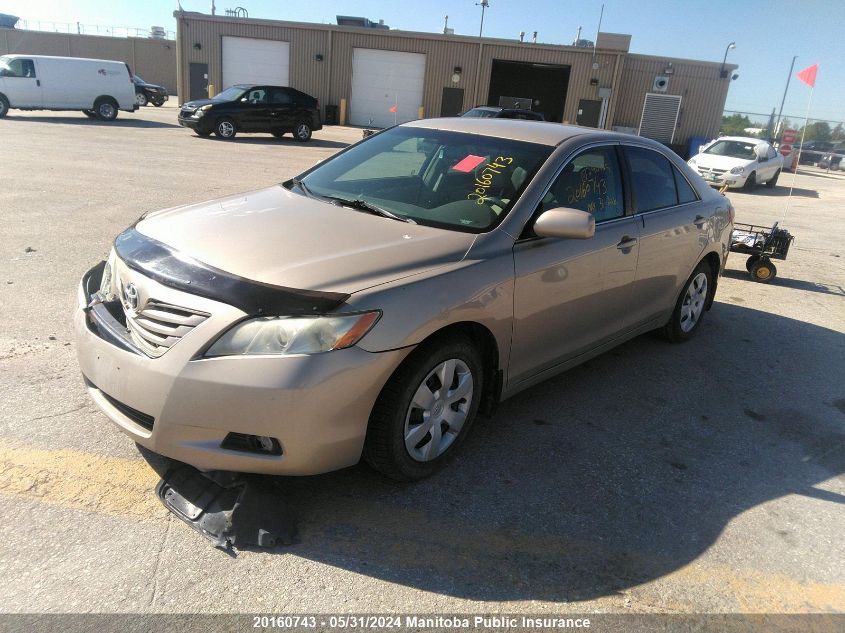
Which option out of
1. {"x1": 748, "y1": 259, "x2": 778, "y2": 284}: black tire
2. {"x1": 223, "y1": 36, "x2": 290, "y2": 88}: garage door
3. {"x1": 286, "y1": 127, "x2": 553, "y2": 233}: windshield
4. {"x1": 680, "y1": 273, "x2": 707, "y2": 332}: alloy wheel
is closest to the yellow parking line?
{"x1": 286, "y1": 127, "x2": 553, "y2": 233}: windshield

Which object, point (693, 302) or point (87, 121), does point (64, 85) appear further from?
point (693, 302)

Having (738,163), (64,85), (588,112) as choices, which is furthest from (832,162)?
(64,85)

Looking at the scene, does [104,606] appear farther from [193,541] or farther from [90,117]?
[90,117]

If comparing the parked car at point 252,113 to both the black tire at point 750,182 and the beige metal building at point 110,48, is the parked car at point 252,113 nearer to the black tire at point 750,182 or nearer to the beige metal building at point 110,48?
the black tire at point 750,182

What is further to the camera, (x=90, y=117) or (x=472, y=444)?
(x=90, y=117)

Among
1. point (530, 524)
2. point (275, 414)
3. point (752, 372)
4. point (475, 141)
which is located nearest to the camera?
point (275, 414)

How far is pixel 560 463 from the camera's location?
3492 mm

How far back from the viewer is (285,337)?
2586 mm

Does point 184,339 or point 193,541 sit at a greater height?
point 184,339

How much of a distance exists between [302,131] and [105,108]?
723cm

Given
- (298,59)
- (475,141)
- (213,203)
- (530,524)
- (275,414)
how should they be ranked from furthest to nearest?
(298,59) < (475,141) < (213,203) < (530,524) < (275,414)

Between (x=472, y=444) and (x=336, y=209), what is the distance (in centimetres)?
151

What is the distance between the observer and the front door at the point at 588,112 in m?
31.6

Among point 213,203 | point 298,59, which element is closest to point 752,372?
point 213,203
